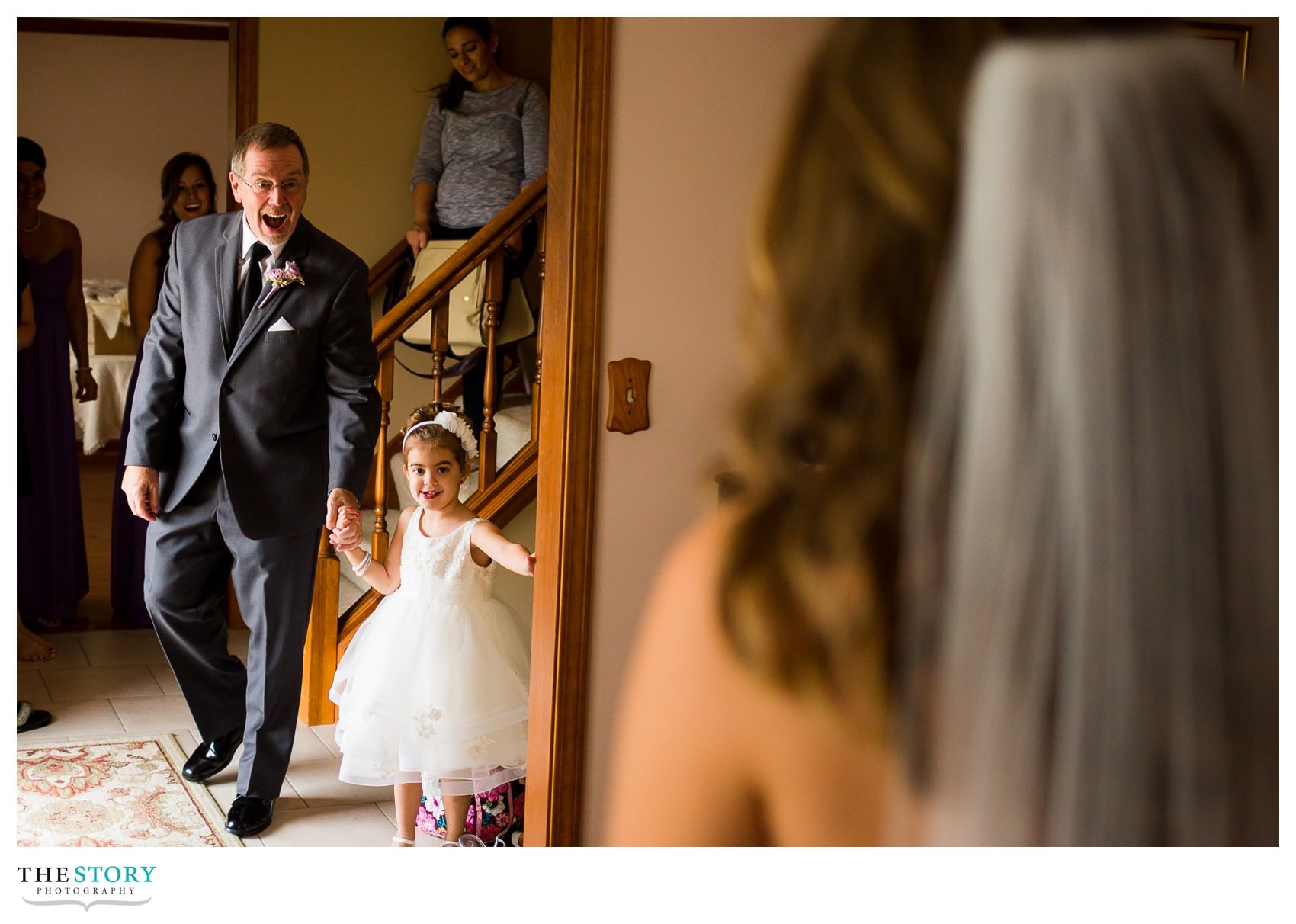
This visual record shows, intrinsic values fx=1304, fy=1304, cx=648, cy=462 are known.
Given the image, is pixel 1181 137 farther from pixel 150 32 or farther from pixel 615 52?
pixel 150 32

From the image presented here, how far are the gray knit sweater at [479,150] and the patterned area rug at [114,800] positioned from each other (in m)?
1.74

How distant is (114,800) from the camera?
108 inches

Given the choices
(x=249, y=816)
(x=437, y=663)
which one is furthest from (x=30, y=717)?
(x=437, y=663)

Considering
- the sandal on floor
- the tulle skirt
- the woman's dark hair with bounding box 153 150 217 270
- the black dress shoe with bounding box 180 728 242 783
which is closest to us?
the tulle skirt

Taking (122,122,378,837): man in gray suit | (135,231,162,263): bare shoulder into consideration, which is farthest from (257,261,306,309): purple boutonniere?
(135,231,162,263): bare shoulder

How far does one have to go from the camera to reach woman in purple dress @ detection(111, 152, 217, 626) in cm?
390

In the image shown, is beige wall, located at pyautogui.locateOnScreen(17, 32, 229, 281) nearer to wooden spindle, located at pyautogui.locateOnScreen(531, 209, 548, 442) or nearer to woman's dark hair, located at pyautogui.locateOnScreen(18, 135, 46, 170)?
woman's dark hair, located at pyautogui.locateOnScreen(18, 135, 46, 170)

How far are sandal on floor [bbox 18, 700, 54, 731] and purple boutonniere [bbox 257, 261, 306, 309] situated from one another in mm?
1335

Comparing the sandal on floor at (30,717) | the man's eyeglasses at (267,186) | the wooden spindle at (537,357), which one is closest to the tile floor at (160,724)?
the sandal on floor at (30,717)

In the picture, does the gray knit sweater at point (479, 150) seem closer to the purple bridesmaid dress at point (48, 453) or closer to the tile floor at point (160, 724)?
the purple bridesmaid dress at point (48, 453)

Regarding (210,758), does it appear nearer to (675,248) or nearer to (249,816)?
(249,816)
